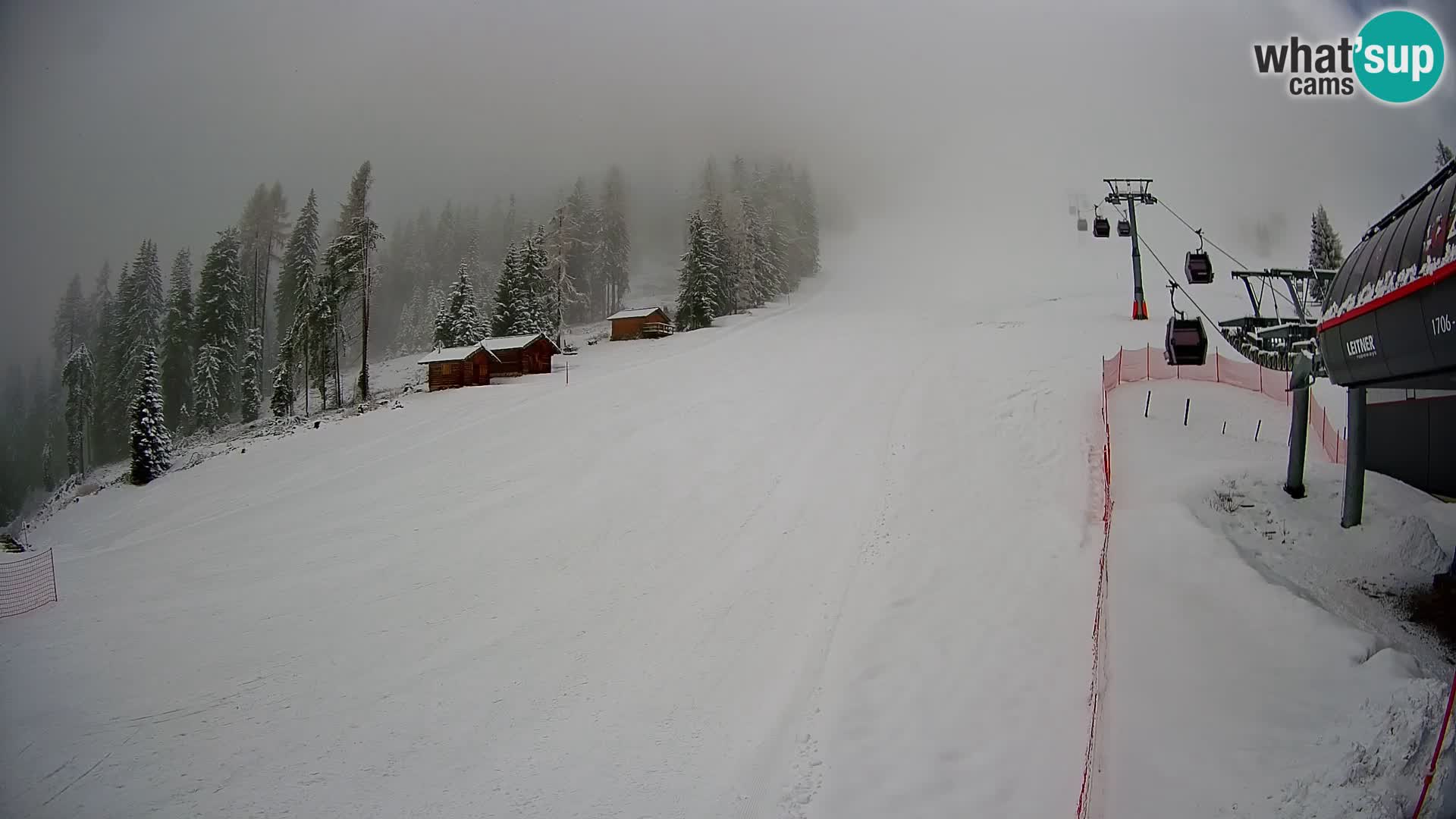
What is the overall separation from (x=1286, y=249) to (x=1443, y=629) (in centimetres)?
2176

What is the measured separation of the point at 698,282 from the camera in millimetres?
42625

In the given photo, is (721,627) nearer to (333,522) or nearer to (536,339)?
(333,522)

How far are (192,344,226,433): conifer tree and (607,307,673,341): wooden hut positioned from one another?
955 inches

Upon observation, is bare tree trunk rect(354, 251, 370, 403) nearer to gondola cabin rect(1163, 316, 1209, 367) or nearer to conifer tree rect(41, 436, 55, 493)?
conifer tree rect(41, 436, 55, 493)

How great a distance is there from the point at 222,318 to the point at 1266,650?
26900mm

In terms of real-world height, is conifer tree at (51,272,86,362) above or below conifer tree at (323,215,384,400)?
below

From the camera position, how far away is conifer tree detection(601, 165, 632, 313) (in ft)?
180

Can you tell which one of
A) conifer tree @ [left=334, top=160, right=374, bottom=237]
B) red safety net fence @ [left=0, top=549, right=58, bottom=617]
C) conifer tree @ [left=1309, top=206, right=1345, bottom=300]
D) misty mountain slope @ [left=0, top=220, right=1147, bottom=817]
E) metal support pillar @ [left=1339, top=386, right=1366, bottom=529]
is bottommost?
misty mountain slope @ [left=0, top=220, right=1147, bottom=817]

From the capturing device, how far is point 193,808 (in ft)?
20.6

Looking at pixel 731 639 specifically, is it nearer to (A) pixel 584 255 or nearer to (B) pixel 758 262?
(B) pixel 758 262

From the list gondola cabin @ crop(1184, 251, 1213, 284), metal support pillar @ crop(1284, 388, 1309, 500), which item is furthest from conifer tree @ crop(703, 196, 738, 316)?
metal support pillar @ crop(1284, 388, 1309, 500)

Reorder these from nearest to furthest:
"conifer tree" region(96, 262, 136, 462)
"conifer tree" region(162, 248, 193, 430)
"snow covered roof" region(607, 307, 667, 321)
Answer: "conifer tree" region(96, 262, 136, 462), "conifer tree" region(162, 248, 193, 430), "snow covered roof" region(607, 307, 667, 321)

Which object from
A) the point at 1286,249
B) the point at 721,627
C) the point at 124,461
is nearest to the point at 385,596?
the point at 721,627

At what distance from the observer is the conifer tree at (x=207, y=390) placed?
1850 centimetres
